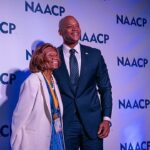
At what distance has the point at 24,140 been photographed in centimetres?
271

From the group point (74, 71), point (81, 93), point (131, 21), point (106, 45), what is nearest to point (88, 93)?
point (81, 93)

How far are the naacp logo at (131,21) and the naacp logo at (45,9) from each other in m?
0.73

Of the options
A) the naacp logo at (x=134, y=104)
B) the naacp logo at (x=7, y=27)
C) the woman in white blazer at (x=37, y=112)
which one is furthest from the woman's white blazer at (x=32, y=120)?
the naacp logo at (x=134, y=104)

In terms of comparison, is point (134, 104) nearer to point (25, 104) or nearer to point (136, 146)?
point (136, 146)

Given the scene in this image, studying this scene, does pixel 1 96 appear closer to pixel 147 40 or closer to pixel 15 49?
pixel 15 49

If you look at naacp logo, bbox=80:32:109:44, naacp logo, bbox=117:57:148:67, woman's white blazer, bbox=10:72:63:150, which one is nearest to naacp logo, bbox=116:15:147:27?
naacp logo, bbox=80:32:109:44

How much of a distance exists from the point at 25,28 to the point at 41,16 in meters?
0.22

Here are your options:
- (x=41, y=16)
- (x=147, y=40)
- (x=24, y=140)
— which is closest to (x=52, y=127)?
(x=24, y=140)

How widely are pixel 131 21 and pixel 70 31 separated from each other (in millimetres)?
1355

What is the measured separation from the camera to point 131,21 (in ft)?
14.0

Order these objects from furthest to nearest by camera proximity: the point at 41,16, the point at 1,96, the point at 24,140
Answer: the point at 41,16, the point at 1,96, the point at 24,140

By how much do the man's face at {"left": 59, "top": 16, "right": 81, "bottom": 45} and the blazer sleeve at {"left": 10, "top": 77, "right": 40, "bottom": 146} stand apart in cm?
55

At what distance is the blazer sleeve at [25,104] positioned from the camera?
2.72 metres

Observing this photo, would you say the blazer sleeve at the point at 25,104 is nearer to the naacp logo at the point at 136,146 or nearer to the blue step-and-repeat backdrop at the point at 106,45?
the blue step-and-repeat backdrop at the point at 106,45
